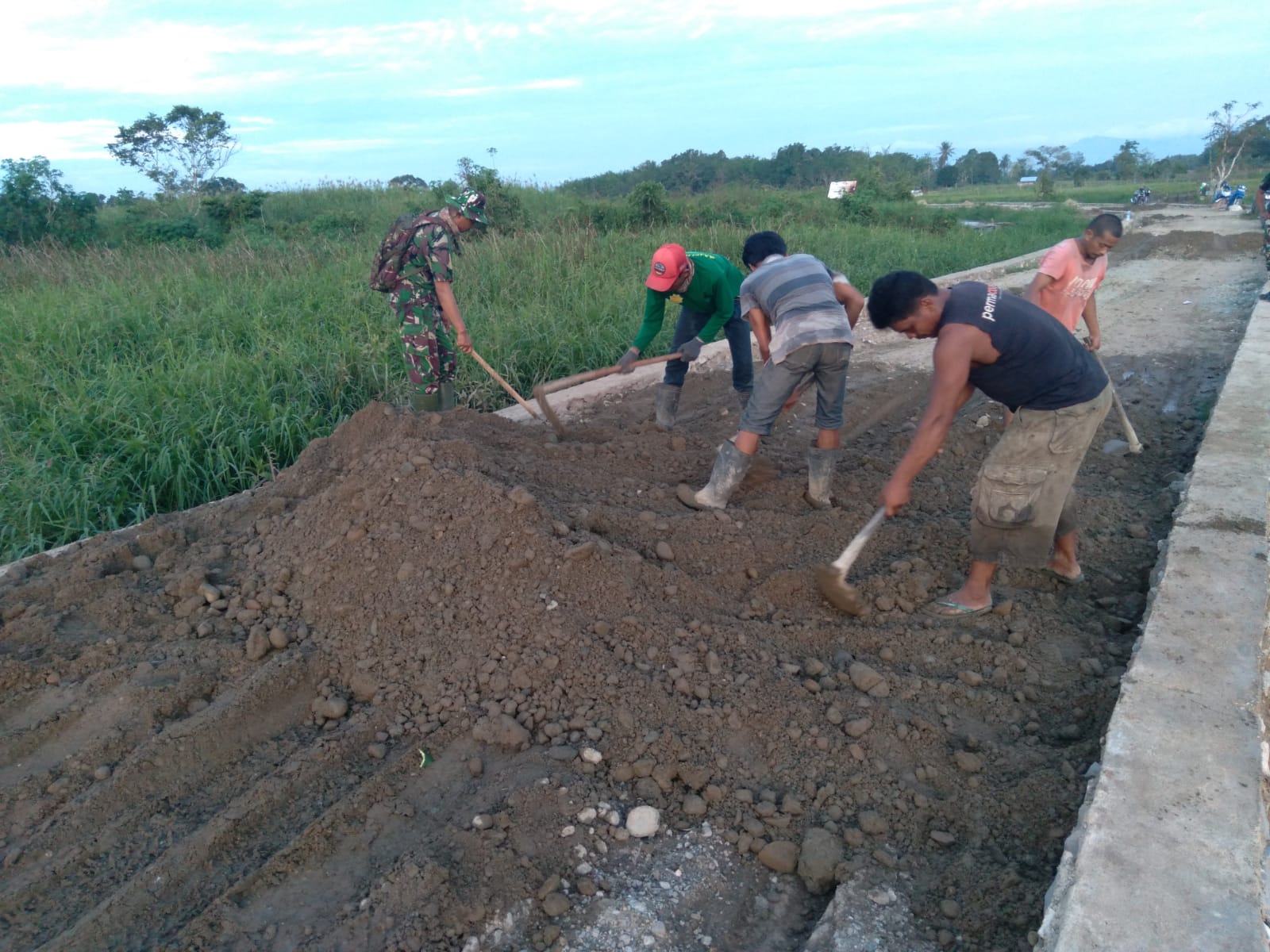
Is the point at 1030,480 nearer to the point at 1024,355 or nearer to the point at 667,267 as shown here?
the point at 1024,355

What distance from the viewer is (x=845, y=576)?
3039 millimetres

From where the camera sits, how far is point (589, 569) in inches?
122

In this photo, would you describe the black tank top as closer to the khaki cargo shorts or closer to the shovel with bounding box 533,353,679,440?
the khaki cargo shorts

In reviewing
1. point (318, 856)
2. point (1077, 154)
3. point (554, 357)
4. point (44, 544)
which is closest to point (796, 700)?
point (318, 856)

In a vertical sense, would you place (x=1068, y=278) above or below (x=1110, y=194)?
above

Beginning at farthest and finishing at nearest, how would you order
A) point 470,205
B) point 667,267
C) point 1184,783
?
point 470,205, point 667,267, point 1184,783

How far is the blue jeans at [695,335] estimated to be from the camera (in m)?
4.95

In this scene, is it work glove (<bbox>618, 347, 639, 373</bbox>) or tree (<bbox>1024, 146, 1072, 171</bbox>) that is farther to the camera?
tree (<bbox>1024, 146, 1072, 171</bbox>)

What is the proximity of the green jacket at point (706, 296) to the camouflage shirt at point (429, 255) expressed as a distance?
1.13 metres

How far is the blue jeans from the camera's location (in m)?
4.95

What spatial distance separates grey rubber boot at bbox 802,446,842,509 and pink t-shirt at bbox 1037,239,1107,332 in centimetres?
169

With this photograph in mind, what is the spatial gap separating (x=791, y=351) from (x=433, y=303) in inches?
88.5

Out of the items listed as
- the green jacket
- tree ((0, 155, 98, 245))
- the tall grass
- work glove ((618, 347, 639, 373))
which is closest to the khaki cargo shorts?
the green jacket

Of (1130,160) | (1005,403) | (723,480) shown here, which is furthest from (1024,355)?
(1130,160)
